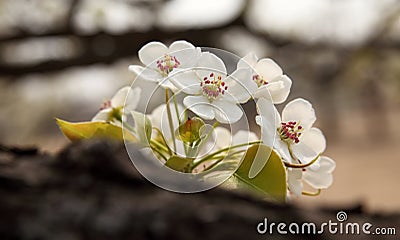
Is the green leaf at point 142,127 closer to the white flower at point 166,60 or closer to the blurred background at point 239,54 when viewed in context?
the white flower at point 166,60

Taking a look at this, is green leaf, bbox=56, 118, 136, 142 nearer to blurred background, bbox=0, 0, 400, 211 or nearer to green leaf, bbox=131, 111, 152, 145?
green leaf, bbox=131, 111, 152, 145

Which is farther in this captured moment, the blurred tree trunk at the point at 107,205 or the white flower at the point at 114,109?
the white flower at the point at 114,109

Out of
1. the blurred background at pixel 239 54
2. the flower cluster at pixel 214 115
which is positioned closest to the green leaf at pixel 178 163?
the flower cluster at pixel 214 115

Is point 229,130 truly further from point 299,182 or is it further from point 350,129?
point 350,129

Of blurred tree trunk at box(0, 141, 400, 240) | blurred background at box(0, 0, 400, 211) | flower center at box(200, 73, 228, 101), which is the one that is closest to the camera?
blurred tree trunk at box(0, 141, 400, 240)

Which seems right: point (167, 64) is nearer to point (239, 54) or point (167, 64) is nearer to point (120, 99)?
point (120, 99)

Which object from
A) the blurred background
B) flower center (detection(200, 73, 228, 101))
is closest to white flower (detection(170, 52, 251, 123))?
flower center (detection(200, 73, 228, 101))

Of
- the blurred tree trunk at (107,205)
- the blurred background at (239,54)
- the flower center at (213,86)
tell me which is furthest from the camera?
the blurred background at (239,54)
